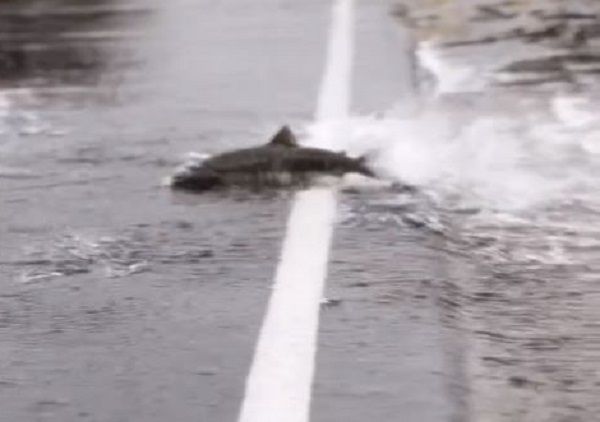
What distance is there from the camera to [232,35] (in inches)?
797

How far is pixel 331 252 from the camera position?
27.6 ft

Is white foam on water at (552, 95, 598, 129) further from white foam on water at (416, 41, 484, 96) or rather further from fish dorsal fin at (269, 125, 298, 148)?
fish dorsal fin at (269, 125, 298, 148)

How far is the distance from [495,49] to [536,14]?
3297mm

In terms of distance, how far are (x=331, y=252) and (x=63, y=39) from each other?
12712 mm

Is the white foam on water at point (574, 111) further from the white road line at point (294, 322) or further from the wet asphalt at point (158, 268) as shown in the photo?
the white road line at point (294, 322)

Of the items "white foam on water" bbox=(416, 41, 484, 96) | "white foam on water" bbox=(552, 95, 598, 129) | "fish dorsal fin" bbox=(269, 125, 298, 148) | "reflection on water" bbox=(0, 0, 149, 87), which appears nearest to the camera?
"fish dorsal fin" bbox=(269, 125, 298, 148)

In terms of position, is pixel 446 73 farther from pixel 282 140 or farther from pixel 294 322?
pixel 294 322

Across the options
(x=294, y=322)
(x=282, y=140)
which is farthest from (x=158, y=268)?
(x=282, y=140)

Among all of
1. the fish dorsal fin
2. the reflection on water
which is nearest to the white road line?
the fish dorsal fin

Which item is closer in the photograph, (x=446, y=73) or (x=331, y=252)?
(x=331, y=252)

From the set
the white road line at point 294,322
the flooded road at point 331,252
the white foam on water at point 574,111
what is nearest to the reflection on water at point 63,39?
the flooded road at point 331,252

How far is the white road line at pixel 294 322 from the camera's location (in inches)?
241

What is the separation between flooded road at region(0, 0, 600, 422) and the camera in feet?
21.0

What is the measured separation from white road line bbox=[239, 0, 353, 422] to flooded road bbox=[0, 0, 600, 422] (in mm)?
57
